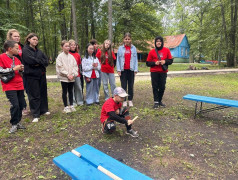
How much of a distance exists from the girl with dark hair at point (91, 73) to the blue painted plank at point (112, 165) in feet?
11.1

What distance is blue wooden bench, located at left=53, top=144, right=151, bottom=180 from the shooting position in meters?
1.76

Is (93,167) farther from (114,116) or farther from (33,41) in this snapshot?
(33,41)

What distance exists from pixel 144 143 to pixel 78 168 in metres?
1.75

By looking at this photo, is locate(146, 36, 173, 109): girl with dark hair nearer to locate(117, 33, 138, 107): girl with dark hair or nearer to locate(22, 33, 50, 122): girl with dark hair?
locate(117, 33, 138, 107): girl with dark hair

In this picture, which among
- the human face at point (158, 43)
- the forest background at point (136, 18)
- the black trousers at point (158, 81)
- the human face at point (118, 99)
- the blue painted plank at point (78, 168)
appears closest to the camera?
the blue painted plank at point (78, 168)

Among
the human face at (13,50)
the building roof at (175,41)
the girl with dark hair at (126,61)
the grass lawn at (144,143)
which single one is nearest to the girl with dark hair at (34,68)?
the human face at (13,50)

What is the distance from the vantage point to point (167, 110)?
205 inches

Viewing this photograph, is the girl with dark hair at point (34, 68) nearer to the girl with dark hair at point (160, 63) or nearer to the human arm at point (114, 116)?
the human arm at point (114, 116)

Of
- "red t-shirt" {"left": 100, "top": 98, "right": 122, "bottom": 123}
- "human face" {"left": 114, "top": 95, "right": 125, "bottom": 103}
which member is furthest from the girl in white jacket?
"human face" {"left": 114, "top": 95, "right": 125, "bottom": 103}

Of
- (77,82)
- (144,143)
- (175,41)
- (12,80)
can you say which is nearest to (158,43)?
(77,82)

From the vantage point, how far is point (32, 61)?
4.13 meters

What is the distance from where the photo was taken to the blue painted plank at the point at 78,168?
69.1 inches

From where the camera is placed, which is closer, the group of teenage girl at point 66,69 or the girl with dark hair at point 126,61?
the group of teenage girl at point 66,69

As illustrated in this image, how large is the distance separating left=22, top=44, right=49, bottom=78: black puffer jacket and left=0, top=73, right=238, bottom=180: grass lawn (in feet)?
3.96
